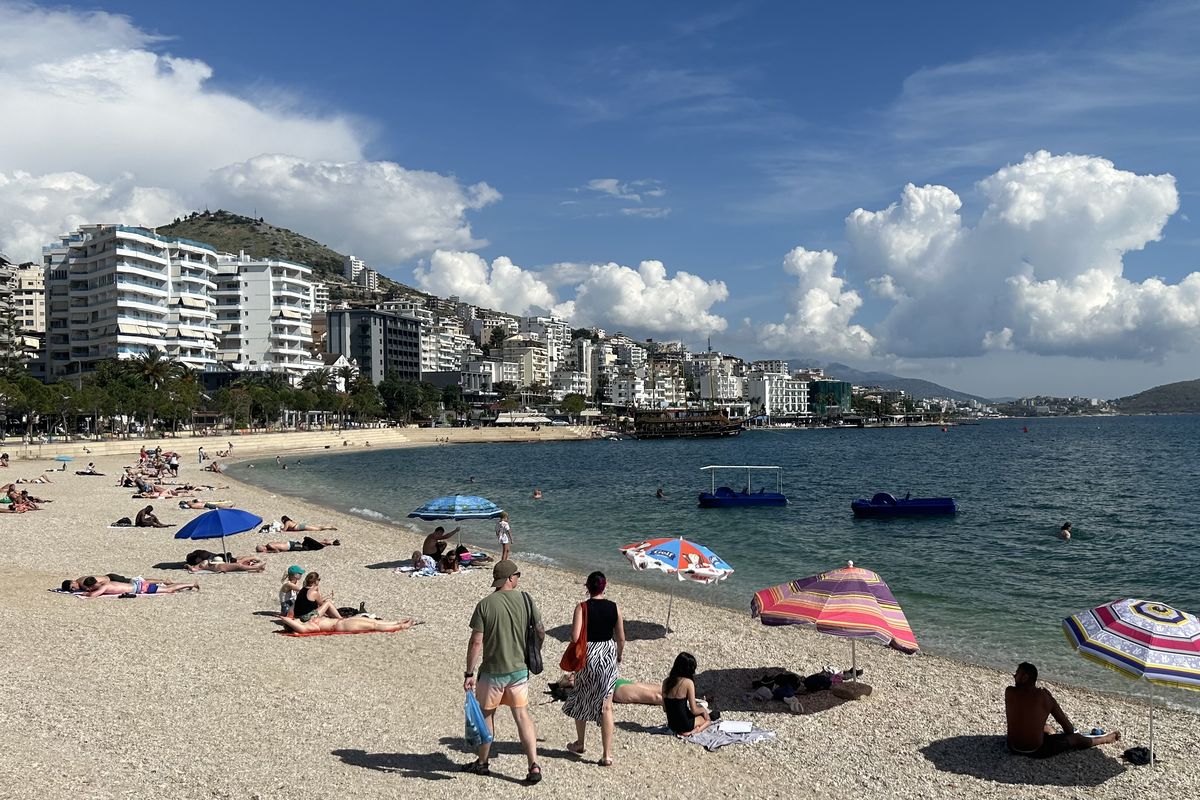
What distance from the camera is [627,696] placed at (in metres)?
10.9

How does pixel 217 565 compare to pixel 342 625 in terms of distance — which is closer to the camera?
pixel 342 625

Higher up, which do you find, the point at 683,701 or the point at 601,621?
the point at 601,621

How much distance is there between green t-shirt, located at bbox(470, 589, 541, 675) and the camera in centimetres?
793

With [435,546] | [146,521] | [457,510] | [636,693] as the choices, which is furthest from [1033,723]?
[146,521]

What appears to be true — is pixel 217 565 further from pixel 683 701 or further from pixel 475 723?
pixel 475 723

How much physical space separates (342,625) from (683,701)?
7.16 meters

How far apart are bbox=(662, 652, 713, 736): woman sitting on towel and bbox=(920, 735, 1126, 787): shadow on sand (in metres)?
2.73

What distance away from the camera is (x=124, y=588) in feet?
55.4

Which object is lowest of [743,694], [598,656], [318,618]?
[743,694]

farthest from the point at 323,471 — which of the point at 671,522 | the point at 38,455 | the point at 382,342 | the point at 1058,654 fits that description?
the point at 382,342

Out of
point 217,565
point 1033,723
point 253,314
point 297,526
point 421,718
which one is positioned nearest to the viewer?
point 1033,723

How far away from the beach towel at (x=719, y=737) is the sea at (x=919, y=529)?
6817 millimetres

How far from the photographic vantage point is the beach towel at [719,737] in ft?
32.3

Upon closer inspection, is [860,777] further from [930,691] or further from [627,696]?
[930,691]
